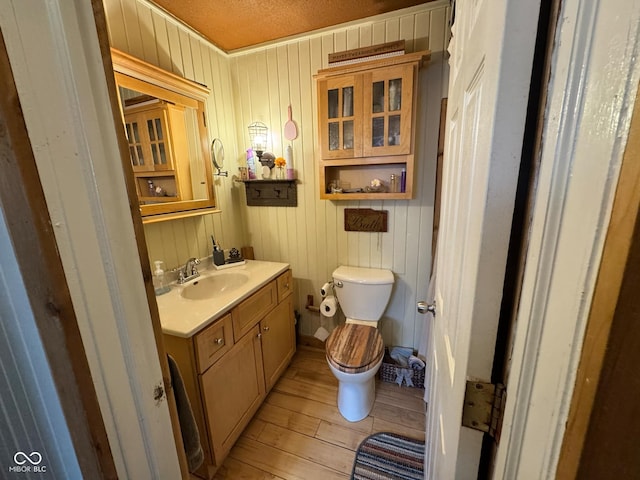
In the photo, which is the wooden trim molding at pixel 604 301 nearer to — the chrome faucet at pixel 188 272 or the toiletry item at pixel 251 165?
the chrome faucet at pixel 188 272

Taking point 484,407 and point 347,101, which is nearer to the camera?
point 484,407

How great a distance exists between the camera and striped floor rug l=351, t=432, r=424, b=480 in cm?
127

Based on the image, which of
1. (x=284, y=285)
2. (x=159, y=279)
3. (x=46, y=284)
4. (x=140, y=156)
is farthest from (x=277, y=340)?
(x=46, y=284)

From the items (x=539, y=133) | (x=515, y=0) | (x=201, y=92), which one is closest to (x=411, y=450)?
(x=539, y=133)

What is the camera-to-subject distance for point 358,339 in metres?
1.59

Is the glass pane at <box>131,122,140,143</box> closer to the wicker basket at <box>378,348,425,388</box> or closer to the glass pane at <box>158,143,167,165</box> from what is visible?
the glass pane at <box>158,143,167,165</box>

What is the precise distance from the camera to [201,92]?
65.0 inches

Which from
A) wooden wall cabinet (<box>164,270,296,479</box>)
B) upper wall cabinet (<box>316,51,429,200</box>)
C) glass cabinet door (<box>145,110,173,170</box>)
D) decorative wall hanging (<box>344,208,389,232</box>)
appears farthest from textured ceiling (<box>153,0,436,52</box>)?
wooden wall cabinet (<box>164,270,296,479</box>)

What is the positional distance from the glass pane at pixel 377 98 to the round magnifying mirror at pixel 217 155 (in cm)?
108

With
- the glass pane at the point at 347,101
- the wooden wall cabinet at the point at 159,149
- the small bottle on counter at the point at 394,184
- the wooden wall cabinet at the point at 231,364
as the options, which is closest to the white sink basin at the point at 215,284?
the wooden wall cabinet at the point at 231,364

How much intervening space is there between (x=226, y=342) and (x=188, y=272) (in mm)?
592

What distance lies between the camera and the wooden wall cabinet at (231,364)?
1.12 meters

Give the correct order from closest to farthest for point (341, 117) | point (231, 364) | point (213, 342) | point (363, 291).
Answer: point (213, 342) → point (231, 364) → point (341, 117) → point (363, 291)

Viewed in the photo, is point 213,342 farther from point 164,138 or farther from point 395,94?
point 395,94
